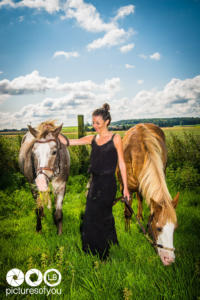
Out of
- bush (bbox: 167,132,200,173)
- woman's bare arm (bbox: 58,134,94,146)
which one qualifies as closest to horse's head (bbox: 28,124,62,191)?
woman's bare arm (bbox: 58,134,94,146)

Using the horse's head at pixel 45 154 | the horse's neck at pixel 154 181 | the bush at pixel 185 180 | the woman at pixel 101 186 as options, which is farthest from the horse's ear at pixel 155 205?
the bush at pixel 185 180

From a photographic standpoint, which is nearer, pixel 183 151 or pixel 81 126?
pixel 183 151

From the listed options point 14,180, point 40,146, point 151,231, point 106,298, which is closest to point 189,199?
point 151,231

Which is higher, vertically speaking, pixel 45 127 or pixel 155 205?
pixel 45 127

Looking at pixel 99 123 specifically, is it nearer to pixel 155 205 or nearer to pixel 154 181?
pixel 154 181

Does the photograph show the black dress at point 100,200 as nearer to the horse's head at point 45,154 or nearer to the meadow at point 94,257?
the meadow at point 94,257

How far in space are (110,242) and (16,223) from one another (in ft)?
9.10

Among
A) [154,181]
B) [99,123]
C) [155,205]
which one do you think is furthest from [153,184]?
[99,123]

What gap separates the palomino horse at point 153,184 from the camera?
2.34m

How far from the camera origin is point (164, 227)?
2.35m

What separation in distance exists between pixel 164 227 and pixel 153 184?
66 centimetres

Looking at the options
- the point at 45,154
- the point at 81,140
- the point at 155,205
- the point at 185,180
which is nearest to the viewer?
the point at 155,205

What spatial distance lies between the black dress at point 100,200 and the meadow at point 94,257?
0.18 metres

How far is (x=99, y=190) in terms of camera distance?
2.57 metres
